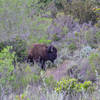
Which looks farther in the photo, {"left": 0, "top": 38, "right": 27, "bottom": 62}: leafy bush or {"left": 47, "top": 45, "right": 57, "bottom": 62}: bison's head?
{"left": 47, "top": 45, "right": 57, "bottom": 62}: bison's head

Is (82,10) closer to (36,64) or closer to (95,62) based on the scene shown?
(36,64)

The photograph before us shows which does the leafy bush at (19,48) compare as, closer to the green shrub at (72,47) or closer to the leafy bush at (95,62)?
the leafy bush at (95,62)

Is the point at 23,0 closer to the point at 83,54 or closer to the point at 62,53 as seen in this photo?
the point at 83,54

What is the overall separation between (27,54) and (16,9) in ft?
14.5

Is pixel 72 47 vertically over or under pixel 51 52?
under

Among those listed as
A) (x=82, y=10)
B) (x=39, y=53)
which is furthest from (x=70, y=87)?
(x=82, y=10)

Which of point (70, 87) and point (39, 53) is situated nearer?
point (70, 87)

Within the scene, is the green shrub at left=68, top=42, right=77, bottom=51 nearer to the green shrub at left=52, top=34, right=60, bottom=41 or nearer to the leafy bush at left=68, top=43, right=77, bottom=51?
the leafy bush at left=68, top=43, right=77, bottom=51

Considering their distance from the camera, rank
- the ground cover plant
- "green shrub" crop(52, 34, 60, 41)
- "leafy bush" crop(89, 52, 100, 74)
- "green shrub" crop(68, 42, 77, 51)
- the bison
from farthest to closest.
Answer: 1. "green shrub" crop(52, 34, 60, 41)
2. "green shrub" crop(68, 42, 77, 51)
3. the bison
4. "leafy bush" crop(89, 52, 100, 74)
5. the ground cover plant

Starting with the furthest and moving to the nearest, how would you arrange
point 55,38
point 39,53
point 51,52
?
point 55,38, point 51,52, point 39,53

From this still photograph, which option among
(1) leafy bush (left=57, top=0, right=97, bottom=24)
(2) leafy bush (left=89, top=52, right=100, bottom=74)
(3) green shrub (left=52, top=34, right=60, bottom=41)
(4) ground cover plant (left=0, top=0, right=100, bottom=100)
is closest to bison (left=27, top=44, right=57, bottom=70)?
(4) ground cover plant (left=0, top=0, right=100, bottom=100)

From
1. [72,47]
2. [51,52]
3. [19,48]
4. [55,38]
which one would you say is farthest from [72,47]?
[19,48]

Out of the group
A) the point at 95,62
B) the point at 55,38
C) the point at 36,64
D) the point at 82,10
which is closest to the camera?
the point at 95,62

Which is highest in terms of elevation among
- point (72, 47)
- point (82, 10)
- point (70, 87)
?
point (82, 10)
